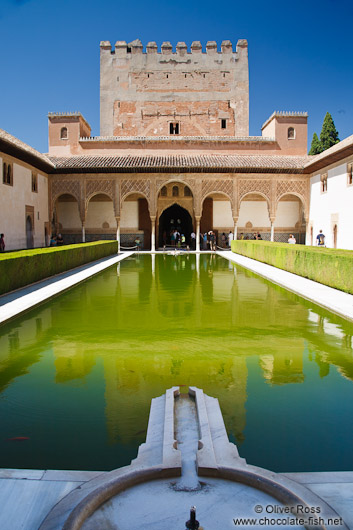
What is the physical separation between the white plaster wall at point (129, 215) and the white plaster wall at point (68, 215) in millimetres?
2528

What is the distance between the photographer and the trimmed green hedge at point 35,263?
8367 millimetres

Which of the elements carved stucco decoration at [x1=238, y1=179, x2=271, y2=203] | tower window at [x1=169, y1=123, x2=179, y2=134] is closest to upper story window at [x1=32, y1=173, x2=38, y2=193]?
carved stucco decoration at [x1=238, y1=179, x2=271, y2=203]

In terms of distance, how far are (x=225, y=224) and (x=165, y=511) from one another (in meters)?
24.2

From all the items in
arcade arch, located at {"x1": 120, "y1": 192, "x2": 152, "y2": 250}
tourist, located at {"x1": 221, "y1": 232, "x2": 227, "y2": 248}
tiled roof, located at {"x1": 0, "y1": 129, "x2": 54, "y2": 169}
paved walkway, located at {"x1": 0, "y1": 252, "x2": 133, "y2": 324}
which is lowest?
paved walkway, located at {"x1": 0, "y1": 252, "x2": 133, "y2": 324}

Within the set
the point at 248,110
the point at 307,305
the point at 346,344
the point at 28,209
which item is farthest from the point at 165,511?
the point at 248,110

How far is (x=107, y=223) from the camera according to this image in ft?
82.3

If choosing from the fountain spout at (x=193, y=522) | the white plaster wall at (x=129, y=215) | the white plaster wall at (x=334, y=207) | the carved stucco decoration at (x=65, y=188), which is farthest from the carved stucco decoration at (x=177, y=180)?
the fountain spout at (x=193, y=522)

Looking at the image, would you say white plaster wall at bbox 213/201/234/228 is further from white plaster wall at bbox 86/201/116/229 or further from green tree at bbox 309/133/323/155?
green tree at bbox 309/133/323/155

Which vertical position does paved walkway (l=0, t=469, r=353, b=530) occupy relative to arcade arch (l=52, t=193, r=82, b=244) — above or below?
below

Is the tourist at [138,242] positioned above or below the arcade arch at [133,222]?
below

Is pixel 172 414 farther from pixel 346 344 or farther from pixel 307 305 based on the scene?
pixel 307 305

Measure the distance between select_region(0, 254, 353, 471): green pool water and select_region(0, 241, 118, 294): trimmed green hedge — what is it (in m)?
1.59

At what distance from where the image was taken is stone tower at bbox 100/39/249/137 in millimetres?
28703

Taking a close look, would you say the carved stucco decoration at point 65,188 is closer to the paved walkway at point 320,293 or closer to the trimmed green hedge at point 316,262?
the trimmed green hedge at point 316,262
